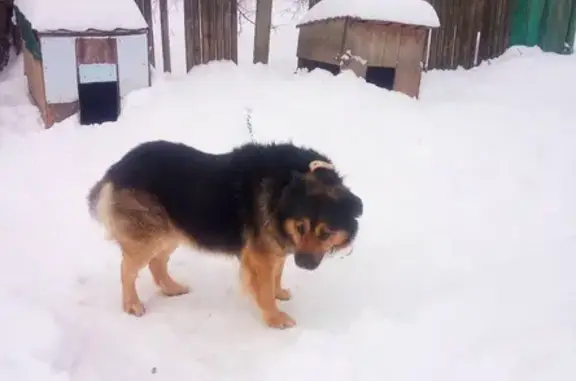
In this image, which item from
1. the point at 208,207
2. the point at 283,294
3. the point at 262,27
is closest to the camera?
the point at 208,207

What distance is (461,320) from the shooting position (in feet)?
10.7

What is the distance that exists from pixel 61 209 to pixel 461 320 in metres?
3.18

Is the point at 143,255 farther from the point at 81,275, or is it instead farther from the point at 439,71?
the point at 439,71

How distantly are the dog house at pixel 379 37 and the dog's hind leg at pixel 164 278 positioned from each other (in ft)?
12.1

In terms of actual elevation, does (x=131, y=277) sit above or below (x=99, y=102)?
below

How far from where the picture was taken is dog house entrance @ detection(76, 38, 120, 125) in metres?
6.07

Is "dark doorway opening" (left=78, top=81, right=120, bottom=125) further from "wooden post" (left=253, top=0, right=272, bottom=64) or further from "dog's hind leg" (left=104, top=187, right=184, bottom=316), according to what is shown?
"dog's hind leg" (left=104, top=187, right=184, bottom=316)

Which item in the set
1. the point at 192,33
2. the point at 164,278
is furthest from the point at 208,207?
the point at 192,33

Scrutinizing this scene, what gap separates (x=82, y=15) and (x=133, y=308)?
3653 millimetres

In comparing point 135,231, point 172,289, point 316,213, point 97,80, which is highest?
point 316,213

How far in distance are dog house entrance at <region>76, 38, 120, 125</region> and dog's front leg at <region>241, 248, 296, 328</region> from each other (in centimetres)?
356

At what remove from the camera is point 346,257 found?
4129 millimetres

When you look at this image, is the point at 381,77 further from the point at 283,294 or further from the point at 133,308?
the point at 133,308

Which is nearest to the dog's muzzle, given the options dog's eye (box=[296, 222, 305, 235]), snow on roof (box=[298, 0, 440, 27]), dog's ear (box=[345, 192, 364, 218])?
dog's eye (box=[296, 222, 305, 235])
